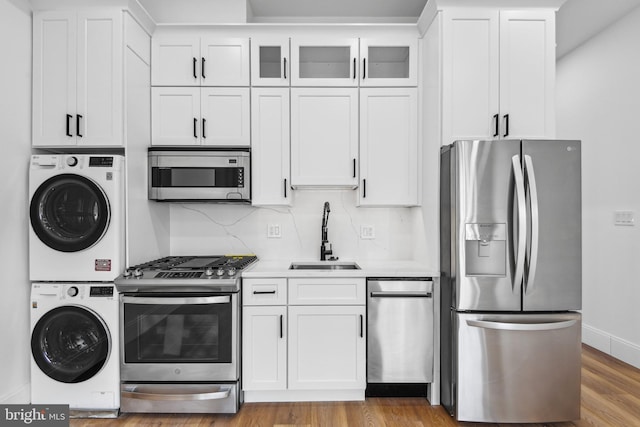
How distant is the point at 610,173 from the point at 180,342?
394 cm

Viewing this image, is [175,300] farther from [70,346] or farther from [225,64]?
[225,64]

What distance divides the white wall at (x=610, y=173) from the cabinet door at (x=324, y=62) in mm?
2482

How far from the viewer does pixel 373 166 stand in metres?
2.74

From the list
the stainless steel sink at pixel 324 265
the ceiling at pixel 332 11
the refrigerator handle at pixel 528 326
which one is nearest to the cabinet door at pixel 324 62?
the ceiling at pixel 332 11

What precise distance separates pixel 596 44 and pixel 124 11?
417cm

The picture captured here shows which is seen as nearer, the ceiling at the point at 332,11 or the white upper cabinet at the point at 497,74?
the white upper cabinet at the point at 497,74

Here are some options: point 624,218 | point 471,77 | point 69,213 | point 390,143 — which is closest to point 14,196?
point 69,213

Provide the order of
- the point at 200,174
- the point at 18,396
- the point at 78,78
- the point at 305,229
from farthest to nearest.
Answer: the point at 305,229
the point at 200,174
the point at 78,78
the point at 18,396

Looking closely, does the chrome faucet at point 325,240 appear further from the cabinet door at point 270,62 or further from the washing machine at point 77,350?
the washing machine at point 77,350

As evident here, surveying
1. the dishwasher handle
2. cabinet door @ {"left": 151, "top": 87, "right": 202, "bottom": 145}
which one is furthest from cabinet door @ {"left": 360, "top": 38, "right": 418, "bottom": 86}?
the dishwasher handle

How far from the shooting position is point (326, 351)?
7.98 ft

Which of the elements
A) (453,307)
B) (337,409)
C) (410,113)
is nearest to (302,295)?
(337,409)

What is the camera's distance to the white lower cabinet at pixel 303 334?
7.91 feet

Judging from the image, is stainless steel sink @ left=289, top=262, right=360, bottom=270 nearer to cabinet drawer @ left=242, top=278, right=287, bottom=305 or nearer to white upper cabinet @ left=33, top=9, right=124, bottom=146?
cabinet drawer @ left=242, top=278, right=287, bottom=305
